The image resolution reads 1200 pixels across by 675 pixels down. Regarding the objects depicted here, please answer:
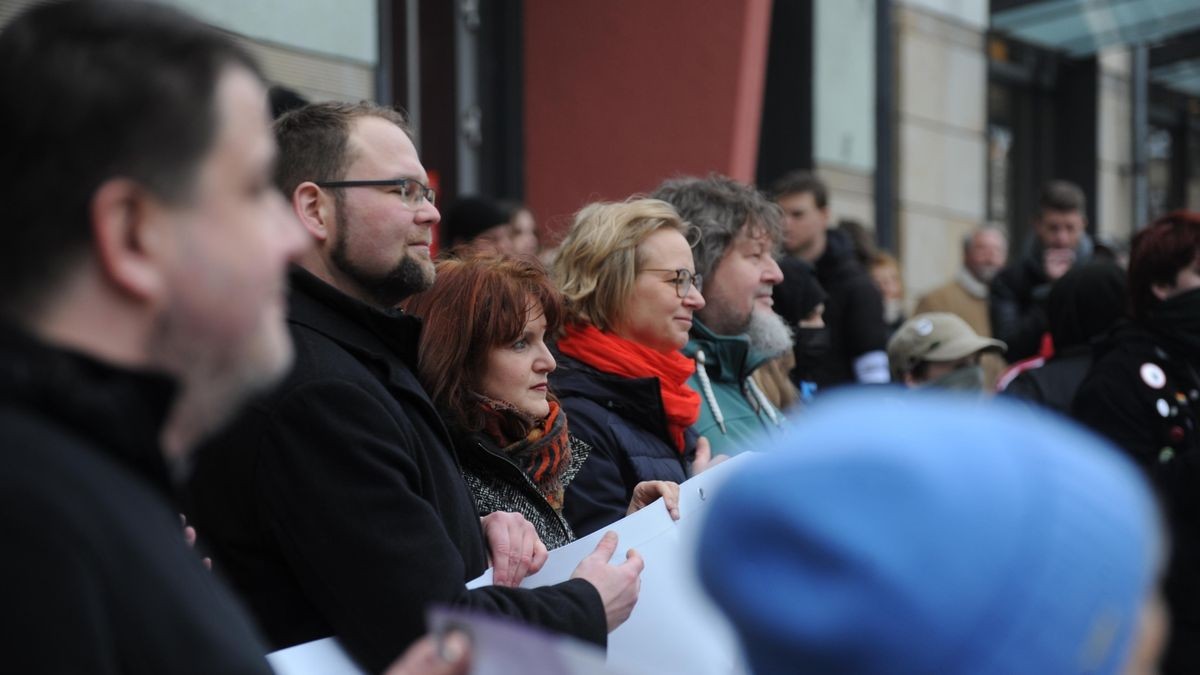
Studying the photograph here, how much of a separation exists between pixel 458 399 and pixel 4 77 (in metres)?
1.94

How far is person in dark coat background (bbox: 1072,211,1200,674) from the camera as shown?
4.60 metres

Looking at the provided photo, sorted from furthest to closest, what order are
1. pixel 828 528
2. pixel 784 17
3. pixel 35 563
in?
pixel 784 17 < pixel 35 563 < pixel 828 528

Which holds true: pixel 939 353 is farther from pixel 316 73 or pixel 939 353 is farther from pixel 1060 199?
pixel 316 73

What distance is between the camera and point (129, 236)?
135 centimetres

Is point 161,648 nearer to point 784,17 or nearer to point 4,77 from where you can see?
point 4,77

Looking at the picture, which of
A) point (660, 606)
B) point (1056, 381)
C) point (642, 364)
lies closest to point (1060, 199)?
point (1056, 381)

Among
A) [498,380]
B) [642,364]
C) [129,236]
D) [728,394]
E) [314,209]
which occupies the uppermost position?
[129,236]

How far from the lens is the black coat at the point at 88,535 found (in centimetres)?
126

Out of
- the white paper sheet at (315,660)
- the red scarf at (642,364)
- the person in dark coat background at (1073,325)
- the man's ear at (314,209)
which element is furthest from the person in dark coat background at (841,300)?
the white paper sheet at (315,660)

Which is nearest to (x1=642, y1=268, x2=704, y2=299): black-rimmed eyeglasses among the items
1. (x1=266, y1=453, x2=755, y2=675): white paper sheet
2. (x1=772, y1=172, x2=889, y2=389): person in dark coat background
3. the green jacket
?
the green jacket

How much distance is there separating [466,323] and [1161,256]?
2.85 metres

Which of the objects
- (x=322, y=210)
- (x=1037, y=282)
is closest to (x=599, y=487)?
(x=322, y=210)

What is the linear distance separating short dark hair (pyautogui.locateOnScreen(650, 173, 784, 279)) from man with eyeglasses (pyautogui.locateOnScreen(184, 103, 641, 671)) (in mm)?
1854

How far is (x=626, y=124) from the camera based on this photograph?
8.87m
